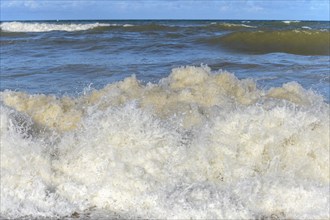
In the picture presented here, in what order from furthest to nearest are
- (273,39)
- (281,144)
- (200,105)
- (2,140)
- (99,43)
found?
(273,39) → (99,43) → (200,105) → (281,144) → (2,140)

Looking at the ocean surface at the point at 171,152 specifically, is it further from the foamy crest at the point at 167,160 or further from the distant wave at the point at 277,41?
the distant wave at the point at 277,41

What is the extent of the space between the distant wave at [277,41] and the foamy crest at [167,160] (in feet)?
36.5

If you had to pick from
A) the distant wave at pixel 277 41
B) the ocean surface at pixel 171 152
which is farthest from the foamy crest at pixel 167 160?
the distant wave at pixel 277 41

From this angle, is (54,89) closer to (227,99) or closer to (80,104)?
(80,104)

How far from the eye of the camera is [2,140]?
3715mm

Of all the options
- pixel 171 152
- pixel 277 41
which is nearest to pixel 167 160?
pixel 171 152

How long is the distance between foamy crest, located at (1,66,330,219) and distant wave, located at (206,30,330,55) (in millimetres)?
11116

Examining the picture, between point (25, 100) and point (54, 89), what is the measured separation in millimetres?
2317

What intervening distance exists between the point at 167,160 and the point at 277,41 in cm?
1518

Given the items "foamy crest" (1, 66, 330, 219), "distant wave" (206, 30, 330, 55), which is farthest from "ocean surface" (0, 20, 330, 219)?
"distant wave" (206, 30, 330, 55)

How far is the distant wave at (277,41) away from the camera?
1592 cm

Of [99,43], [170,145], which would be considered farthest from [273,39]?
[170,145]

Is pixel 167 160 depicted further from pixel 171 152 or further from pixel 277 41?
pixel 277 41

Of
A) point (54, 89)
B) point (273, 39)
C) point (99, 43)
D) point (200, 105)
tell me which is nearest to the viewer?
point (200, 105)
